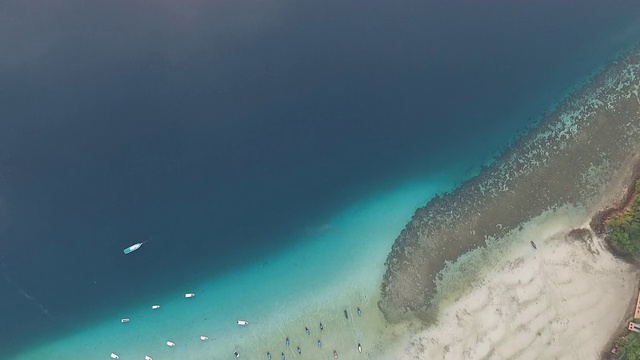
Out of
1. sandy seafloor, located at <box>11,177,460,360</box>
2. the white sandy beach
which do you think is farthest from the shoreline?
sandy seafloor, located at <box>11,177,460,360</box>

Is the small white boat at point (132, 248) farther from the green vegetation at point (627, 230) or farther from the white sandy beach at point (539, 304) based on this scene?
the green vegetation at point (627, 230)

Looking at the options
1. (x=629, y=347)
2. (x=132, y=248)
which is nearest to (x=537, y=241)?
(x=629, y=347)

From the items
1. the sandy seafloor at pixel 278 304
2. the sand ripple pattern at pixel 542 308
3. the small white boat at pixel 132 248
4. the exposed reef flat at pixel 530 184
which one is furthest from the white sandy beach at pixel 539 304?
the small white boat at pixel 132 248

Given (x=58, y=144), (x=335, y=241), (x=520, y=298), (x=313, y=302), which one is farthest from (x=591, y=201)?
(x=58, y=144)

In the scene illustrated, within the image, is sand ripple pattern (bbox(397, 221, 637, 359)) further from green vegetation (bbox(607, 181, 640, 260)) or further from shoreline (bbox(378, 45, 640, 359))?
green vegetation (bbox(607, 181, 640, 260))

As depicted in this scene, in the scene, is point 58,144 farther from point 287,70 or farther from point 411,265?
point 411,265

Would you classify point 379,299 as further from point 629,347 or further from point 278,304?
point 629,347
